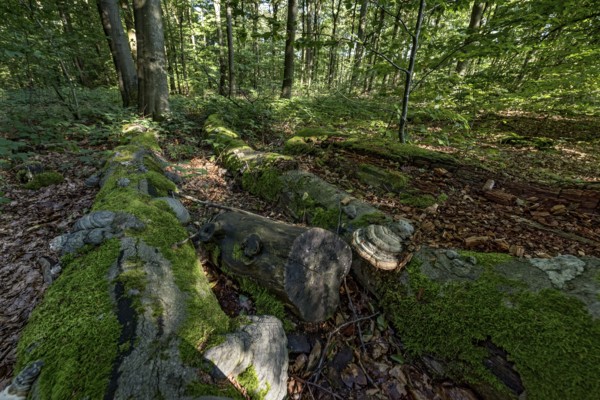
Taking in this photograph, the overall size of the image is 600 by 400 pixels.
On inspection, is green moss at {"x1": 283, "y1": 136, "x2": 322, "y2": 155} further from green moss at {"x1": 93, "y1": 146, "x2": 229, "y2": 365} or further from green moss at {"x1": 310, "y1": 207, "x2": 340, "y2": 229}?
green moss at {"x1": 93, "y1": 146, "x2": 229, "y2": 365}

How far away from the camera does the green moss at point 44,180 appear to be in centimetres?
460

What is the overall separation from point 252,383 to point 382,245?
157 centimetres

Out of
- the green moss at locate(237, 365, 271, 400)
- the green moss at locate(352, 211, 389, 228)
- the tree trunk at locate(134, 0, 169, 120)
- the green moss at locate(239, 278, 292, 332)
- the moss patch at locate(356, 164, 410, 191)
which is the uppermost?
the tree trunk at locate(134, 0, 169, 120)

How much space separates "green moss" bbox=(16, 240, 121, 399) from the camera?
4.45 ft

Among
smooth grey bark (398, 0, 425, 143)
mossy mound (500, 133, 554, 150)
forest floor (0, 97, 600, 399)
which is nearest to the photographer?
forest floor (0, 97, 600, 399)

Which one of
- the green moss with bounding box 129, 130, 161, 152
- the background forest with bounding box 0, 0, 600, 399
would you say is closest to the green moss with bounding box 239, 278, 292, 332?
the background forest with bounding box 0, 0, 600, 399

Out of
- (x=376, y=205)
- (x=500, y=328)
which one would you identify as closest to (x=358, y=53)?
(x=376, y=205)

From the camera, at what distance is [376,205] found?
364 cm

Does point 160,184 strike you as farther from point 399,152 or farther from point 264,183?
point 399,152

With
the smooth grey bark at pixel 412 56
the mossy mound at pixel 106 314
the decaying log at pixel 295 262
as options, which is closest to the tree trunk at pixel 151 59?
the mossy mound at pixel 106 314

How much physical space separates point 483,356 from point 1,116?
11336 millimetres

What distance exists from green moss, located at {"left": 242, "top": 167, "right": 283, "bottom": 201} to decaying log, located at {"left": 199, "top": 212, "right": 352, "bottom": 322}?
5.38ft

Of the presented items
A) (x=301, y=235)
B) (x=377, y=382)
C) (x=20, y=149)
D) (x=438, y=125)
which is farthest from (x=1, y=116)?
(x=438, y=125)

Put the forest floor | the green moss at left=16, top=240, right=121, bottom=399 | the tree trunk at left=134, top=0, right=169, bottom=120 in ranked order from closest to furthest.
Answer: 1. the green moss at left=16, top=240, right=121, bottom=399
2. the forest floor
3. the tree trunk at left=134, top=0, right=169, bottom=120
